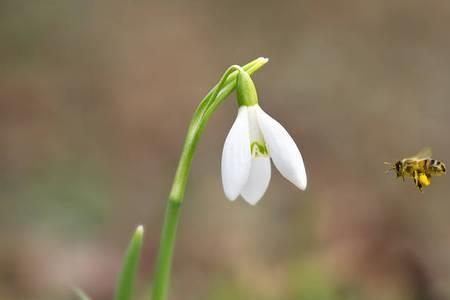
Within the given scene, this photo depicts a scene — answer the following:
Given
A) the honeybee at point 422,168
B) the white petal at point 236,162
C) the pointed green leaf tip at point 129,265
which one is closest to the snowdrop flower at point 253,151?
the white petal at point 236,162

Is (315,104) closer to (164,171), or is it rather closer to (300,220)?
(164,171)

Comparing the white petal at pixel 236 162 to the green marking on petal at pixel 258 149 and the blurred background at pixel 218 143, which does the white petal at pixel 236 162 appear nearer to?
the green marking on petal at pixel 258 149

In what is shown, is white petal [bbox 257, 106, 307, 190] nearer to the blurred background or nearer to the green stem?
the green stem

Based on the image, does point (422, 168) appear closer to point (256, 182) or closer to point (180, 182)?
point (256, 182)

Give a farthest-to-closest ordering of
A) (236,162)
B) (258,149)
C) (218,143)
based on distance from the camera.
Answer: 1. (218,143)
2. (258,149)
3. (236,162)

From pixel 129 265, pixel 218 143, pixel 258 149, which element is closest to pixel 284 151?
pixel 258 149

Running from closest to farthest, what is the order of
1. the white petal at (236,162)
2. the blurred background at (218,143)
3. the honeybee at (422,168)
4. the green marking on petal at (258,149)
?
the white petal at (236,162) → the green marking on petal at (258,149) → the honeybee at (422,168) → the blurred background at (218,143)
